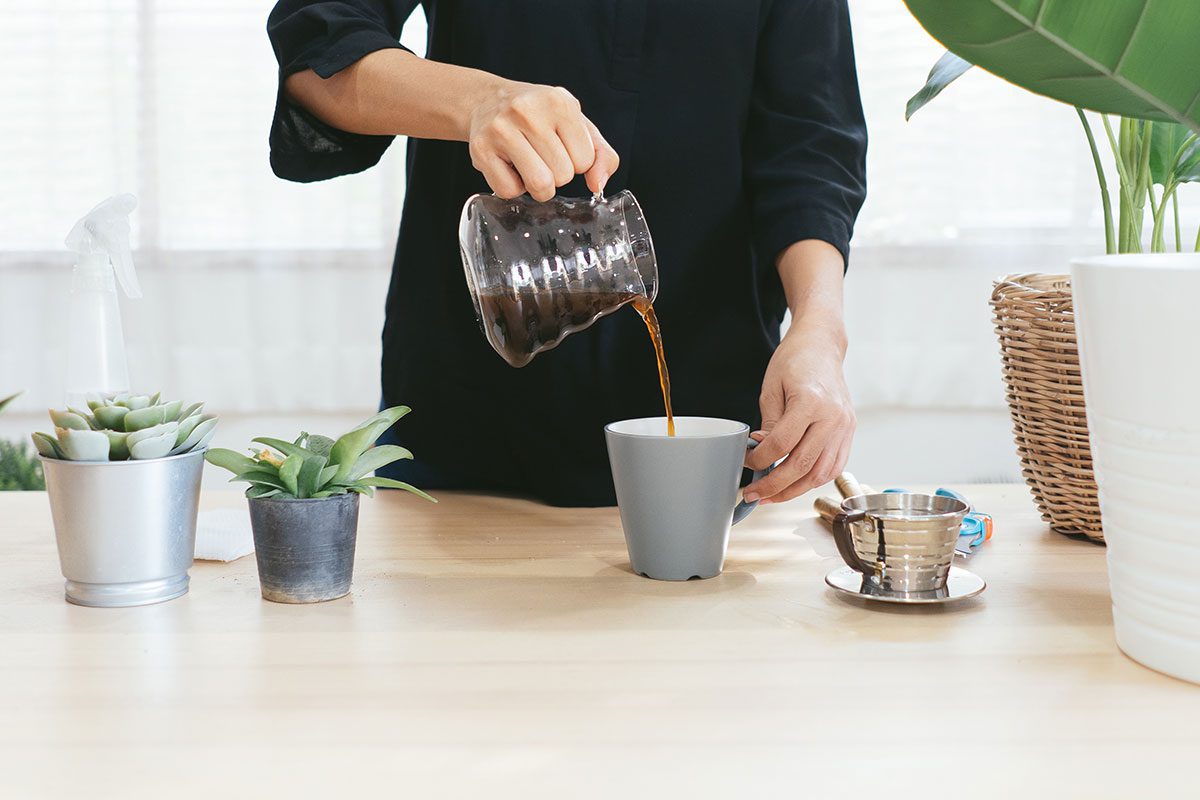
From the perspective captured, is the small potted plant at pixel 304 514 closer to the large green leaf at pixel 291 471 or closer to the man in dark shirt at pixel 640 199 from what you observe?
the large green leaf at pixel 291 471

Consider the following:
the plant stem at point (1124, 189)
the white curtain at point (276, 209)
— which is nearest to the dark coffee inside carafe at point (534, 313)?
the plant stem at point (1124, 189)

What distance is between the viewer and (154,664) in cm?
71

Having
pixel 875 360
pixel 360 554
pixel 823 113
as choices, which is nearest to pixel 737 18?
pixel 823 113

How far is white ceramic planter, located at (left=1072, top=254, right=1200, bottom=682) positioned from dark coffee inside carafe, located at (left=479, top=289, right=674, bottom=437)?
349 millimetres

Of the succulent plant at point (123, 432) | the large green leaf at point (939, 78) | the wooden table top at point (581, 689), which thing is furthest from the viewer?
the large green leaf at point (939, 78)

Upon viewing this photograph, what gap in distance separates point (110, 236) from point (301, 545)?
311mm

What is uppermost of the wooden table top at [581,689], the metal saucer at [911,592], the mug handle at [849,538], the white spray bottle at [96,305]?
the white spray bottle at [96,305]

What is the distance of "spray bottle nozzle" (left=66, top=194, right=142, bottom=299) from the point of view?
36.0 inches

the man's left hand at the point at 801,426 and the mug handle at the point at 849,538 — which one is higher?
the man's left hand at the point at 801,426

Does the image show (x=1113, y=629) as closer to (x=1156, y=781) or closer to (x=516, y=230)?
(x=1156, y=781)

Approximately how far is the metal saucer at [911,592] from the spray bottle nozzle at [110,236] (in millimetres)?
588

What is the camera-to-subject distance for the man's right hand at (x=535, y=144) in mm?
859

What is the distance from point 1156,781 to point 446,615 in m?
0.45

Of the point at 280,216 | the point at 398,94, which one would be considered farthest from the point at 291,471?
the point at 280,216
